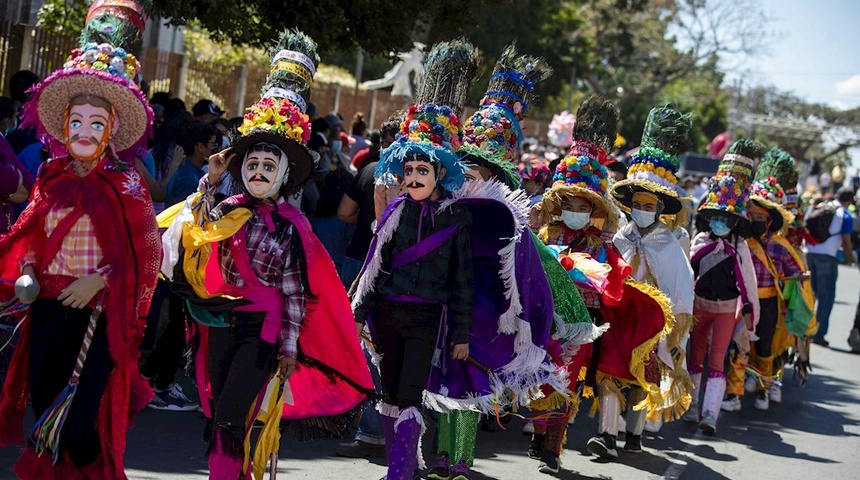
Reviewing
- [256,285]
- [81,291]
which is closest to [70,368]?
[81,291]

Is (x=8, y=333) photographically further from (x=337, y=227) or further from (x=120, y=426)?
(x=337, y=227)

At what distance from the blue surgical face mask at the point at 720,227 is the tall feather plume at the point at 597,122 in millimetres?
2084

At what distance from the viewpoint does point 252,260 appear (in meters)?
5.82

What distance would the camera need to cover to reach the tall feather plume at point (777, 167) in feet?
41.5

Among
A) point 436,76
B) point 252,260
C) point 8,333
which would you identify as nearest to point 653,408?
point 436,76

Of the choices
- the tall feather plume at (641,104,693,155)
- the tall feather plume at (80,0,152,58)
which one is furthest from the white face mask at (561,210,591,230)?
the tall feather plume at (80,0,152,58)

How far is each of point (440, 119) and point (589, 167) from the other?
2.06 m

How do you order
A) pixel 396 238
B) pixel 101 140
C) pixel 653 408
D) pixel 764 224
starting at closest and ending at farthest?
pixel 101 140, pixel 396 238, pixel 653 408, pixel 764 224

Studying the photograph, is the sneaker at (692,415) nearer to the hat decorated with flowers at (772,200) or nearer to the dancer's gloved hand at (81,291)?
the hat decorated with flowers at (772,200)

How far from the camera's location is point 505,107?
8953mm

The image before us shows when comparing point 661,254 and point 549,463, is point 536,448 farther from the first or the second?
point 661,254

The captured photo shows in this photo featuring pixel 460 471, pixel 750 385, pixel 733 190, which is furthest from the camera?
pixel 750 385

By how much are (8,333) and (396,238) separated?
232 centimetres

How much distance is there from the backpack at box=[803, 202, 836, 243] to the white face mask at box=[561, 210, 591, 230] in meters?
9.40
